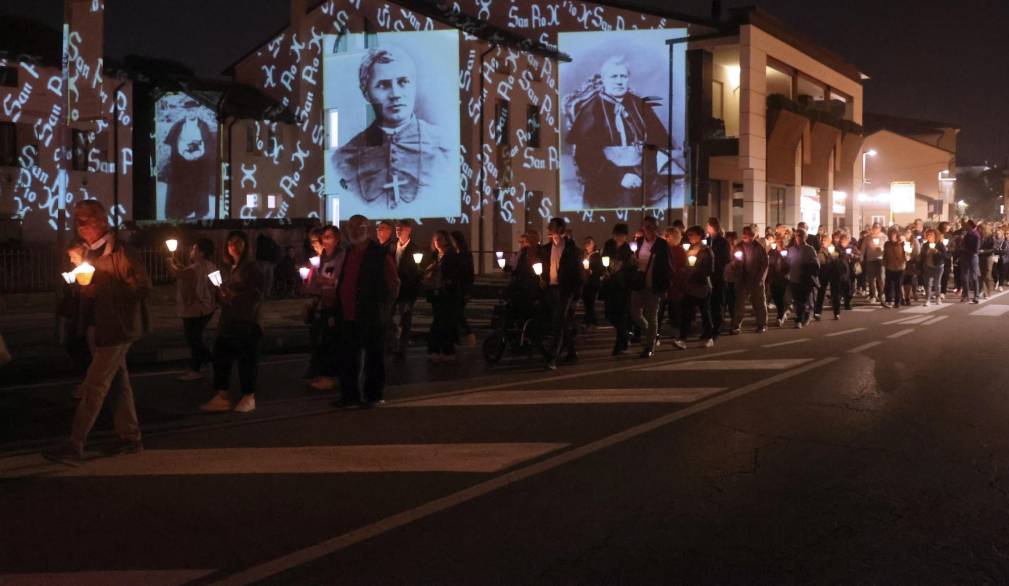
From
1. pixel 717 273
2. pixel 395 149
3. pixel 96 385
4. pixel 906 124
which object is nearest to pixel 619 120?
pixel 395 149

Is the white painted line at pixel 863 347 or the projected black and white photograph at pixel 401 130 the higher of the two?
the projected black and white photograph at pixel 401 130

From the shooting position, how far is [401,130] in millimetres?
36094

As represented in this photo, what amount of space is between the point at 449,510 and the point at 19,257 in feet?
58.2

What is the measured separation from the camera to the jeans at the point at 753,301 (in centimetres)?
1750

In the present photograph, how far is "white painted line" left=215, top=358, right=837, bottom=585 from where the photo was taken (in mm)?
5047

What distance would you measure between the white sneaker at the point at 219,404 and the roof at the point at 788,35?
29.4m

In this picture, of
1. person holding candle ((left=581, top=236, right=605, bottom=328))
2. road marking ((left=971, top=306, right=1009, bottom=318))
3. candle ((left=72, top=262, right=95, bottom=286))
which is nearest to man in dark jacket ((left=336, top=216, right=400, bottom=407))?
candle ((left=72, top=262, right=95, bottom=286))

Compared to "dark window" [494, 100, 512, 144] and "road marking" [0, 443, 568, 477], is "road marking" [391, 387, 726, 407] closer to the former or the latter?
"road marking" [0, 443, 568, 477]

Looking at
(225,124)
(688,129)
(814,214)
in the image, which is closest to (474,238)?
(688,129)

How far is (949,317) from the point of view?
20172 mm

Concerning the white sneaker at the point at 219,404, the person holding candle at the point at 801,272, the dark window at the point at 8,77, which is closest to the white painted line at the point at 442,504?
the white sneaker at the point at 219,404

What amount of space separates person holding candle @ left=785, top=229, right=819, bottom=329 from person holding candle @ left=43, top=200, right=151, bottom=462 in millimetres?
13615

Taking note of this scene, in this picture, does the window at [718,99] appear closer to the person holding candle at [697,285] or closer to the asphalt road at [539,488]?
the person holding candle at [697,285]

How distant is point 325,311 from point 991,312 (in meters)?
16.0
